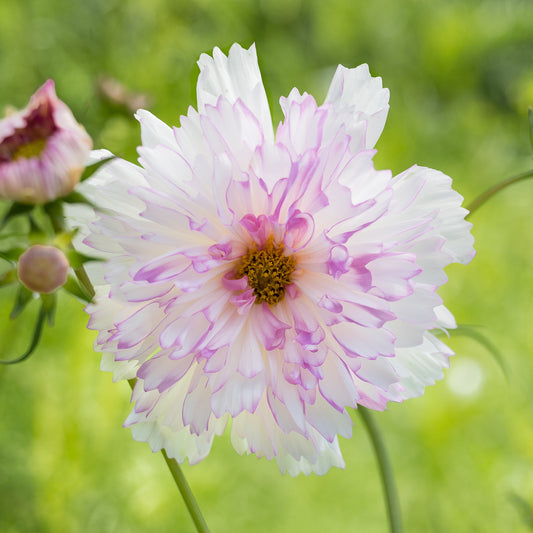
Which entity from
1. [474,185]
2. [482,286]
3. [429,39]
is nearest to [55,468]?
[482,286]

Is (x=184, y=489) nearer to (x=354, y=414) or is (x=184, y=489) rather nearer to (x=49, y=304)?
(x=49, y=304)

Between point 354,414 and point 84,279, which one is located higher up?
point 84,279

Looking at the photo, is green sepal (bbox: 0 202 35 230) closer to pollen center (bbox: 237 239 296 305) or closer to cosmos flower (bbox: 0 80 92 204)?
cosmos flower (bbox: 0 80 92 204)

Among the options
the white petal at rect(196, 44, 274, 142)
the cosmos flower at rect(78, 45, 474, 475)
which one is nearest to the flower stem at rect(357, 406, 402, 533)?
the cosmos flower at rect(78, 45, 474, 475)

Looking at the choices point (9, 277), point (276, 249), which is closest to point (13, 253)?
point (9, 277)

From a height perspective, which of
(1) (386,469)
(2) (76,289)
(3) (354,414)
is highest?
(2) (76,289)

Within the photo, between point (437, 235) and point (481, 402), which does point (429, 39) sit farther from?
point (437, 235)
